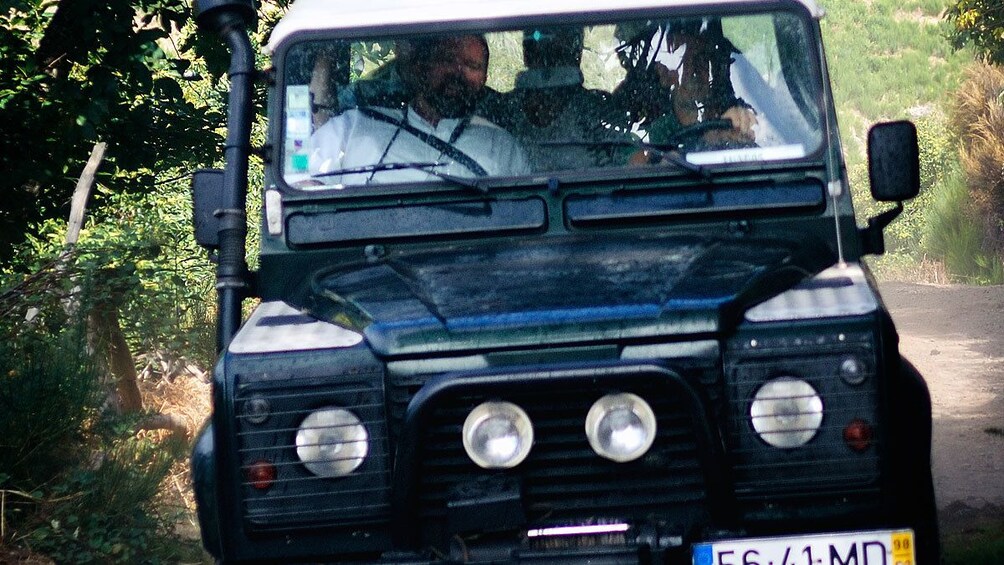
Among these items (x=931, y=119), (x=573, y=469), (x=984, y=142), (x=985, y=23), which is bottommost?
(x=573, y=469)

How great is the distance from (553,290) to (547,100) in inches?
39.2

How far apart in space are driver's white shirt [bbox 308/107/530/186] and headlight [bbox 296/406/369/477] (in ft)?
3.59

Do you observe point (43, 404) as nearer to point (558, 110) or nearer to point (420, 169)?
point (420, 169)

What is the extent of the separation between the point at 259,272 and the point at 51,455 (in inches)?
97.2

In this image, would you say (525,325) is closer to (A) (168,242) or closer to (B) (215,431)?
(B) (215,431)

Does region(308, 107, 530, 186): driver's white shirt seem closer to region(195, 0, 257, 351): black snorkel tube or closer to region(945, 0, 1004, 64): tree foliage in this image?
region(195, 0, 257, 351): black snorkel tube

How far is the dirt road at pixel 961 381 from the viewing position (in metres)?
7.19

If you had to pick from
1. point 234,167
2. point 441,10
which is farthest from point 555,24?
point 234,167

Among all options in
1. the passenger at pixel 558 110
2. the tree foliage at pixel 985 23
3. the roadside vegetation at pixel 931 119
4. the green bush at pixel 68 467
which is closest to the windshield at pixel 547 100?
the passenger at pixel 558 110

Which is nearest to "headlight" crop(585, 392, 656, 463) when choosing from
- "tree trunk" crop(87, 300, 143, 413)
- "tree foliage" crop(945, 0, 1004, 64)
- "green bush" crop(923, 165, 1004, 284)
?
"tree trunk" crop(87, 300, 143, 413)

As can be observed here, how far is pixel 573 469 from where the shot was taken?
11.6 ft

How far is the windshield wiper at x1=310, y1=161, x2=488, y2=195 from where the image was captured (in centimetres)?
436

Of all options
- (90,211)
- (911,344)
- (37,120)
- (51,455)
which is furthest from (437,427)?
(911,344)

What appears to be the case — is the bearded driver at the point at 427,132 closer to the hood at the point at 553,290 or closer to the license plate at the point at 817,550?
the hood at the point at 553,290
